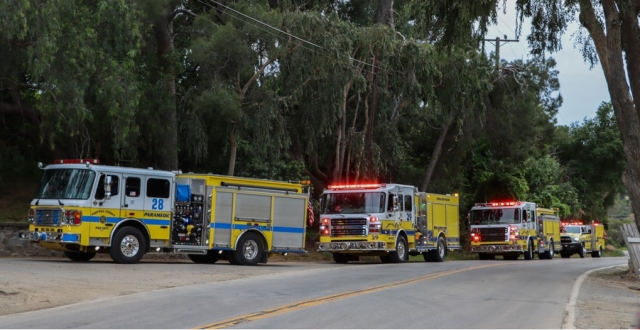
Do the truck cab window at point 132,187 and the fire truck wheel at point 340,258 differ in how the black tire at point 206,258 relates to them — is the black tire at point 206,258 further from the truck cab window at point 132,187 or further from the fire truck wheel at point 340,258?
the fire truck wheel at point 340,258

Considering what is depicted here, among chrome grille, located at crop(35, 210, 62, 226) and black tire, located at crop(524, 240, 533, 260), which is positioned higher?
chrome grille, located at crop(35, 210, 62, 226)

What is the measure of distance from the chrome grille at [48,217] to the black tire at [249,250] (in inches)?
218

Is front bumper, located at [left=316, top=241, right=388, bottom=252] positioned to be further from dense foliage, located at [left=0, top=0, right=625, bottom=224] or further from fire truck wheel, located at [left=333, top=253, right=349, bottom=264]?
dense foliage, located at [left=0, top=0, right=625, bottom=224]

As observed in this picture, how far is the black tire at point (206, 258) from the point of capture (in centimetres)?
2659

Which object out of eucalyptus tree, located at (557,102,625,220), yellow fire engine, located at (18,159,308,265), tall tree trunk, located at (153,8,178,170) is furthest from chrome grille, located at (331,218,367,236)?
eucalyptus tree, located at (557,102,625,220)

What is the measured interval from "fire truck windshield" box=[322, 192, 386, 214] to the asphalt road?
28.5ft

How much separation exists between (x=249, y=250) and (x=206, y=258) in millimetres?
1950

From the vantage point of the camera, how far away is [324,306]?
13.9m

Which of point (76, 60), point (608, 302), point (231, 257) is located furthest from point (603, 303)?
point (76, 60)

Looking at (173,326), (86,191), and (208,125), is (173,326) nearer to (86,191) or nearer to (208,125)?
(86,191)

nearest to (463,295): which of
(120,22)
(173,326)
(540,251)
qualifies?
(173,326)

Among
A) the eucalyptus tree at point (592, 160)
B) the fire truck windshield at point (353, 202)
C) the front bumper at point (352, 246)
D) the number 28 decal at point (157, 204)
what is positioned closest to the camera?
the number 28 decal at point (157, 204)

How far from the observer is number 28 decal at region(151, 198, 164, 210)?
2391 centimetres

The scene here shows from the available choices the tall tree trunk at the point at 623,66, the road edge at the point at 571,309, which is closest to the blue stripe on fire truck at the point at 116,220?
the road edge at the point at 571,309
